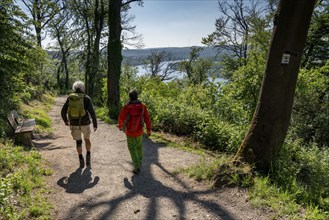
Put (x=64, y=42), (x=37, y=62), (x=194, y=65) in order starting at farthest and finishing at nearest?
(x=194, y=65) < (x=64, y=42) < (x=37, y=62)

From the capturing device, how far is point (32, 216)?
12.3 feet

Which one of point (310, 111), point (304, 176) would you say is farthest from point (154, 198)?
point (310, 111)

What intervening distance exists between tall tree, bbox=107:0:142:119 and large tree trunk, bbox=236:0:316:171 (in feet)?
28.1

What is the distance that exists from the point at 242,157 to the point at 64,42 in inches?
1412

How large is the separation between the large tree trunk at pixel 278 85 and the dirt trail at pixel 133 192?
892 millimetres

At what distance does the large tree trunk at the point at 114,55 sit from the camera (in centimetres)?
1249

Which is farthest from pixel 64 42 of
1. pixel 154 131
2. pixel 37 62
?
pixel 154 131

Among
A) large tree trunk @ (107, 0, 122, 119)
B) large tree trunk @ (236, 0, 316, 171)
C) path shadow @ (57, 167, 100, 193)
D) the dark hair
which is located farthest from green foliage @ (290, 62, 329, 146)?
large tree trunk @ (107, 0, 122, 119)

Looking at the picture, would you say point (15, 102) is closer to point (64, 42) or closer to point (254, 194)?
point (254, 194)

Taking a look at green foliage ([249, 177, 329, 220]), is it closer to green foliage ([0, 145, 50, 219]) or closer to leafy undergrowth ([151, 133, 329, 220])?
leafy undergrowth ([151, 133, 329, 220])

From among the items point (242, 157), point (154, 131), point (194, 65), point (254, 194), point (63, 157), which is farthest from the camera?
point (194, 65)

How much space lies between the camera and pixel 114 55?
1293 centimetres

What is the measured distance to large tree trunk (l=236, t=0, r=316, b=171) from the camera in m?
4.25

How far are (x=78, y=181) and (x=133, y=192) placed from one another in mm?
1240
